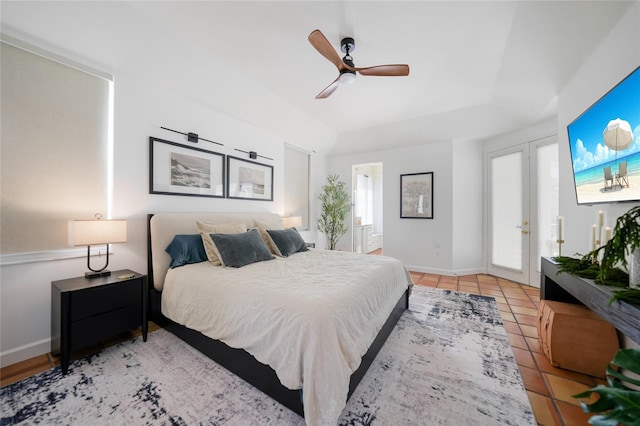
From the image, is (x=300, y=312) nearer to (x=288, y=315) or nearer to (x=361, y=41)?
(x=288, y=315)

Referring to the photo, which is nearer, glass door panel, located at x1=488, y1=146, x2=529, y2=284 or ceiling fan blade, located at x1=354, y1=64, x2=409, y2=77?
ceiling fan blade, located at x1=354, y1=64, x2=409, y2=77

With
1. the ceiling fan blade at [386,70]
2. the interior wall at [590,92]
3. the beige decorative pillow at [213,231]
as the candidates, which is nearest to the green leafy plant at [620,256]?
the interior wall at [590,92]

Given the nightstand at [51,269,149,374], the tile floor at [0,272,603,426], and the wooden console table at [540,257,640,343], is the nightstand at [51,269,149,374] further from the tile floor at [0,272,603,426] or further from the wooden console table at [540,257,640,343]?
the wooden console table at [540,257,640,343]

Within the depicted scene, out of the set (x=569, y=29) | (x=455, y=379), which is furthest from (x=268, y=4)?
(x=455, y=379)

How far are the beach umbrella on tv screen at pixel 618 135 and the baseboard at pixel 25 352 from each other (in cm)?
442

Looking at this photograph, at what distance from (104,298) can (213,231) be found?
1.07 meters

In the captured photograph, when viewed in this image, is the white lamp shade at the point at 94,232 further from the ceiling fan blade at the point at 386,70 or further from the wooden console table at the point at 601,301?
the wooden console table at the point at 601,301

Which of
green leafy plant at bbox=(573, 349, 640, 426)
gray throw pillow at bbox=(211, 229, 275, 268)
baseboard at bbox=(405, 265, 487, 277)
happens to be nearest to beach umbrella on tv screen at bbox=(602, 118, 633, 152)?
green leafy plant at bbox=(573, 349, 640, 426)

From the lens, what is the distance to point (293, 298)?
4.96 feet

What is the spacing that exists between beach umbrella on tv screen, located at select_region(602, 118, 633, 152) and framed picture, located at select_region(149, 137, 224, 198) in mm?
3749

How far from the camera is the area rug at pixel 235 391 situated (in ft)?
4.70

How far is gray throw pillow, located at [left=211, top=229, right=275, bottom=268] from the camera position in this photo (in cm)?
238

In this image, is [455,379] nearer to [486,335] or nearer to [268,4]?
[486,335]

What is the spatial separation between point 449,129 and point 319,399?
4.47m
